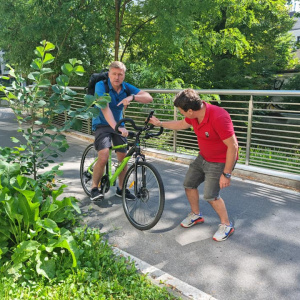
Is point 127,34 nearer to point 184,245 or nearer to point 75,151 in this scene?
point 75,151

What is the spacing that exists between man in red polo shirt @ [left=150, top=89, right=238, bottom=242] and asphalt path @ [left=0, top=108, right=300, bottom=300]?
0.25m

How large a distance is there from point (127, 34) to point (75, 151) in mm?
6391

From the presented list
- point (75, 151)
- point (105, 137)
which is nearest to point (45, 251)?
point (105, 137)

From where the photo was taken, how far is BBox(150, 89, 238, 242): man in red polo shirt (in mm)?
3355

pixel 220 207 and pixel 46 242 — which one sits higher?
pixel 220 207

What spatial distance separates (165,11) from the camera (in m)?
9.80

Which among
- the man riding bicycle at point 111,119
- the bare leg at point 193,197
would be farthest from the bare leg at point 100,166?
the bare leg at point 193,197

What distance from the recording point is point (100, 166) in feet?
15.1

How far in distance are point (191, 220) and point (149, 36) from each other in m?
9.49

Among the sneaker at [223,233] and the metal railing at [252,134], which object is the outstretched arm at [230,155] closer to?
the sneaker at [223,233]

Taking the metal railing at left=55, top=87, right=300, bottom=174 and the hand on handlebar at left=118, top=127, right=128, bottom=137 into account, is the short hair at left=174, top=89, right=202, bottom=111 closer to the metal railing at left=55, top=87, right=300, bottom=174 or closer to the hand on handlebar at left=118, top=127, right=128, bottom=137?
the hand on handlebar at left=118, top=127, right=128, bottom=137

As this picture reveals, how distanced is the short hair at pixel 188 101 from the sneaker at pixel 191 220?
1.46 metres

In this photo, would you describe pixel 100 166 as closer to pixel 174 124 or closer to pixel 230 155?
pixel 174 124

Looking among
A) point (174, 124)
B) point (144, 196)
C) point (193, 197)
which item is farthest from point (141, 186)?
point (174, 124)
